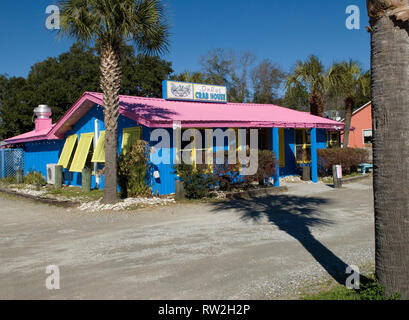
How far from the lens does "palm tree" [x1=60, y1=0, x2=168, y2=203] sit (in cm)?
995

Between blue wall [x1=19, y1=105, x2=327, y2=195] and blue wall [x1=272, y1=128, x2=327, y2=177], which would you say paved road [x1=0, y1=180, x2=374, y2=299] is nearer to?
blue wall [x1=19, y1=105, x2=327, y2=195]

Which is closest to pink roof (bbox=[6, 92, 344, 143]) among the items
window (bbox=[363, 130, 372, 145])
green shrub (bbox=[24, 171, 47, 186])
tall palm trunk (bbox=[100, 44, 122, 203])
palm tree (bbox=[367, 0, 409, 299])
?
tall palm trunk (bbox=[100, 44, 122, 203])

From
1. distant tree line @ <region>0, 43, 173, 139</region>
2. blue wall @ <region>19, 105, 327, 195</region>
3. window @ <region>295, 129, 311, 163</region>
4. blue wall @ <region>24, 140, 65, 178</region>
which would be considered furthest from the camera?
distant tree line @ <region>0, 43, 173, 139</region>

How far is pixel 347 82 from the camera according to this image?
20.5m

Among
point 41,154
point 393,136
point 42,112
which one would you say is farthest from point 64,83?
point 393,136

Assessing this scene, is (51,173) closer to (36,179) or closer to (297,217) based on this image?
(36,179)

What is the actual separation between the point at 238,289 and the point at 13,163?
2204 cm

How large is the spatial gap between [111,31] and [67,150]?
8754mm

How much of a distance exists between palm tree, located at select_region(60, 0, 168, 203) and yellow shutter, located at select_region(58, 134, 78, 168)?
666 centimetres

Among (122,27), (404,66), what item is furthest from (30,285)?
(122,27)

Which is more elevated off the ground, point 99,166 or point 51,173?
point 99,166

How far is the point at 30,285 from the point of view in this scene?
478 centimetres

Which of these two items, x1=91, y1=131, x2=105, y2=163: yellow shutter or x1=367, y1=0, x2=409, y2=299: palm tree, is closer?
x1=367, y1=0, x2=409, y2=299: palm tree
